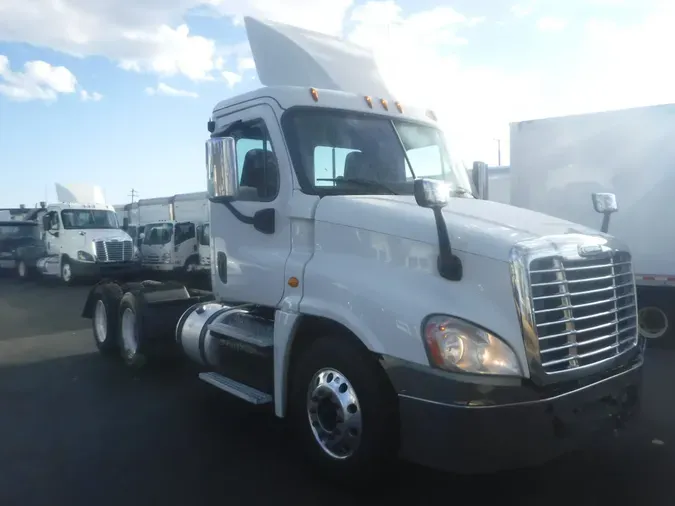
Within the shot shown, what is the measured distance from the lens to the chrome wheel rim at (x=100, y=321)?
8627mm

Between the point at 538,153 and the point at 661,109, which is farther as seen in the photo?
the point at 538,153

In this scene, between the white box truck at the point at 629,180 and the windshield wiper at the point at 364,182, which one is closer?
the windshield wiper at the point at 364,182

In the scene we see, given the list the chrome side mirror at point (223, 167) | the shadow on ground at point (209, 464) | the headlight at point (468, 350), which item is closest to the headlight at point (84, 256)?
the shadow on ground at point (209, 464)

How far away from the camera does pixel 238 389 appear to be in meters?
4.96

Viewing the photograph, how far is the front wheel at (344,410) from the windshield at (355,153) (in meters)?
1.30

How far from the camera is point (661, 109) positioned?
8680 mm

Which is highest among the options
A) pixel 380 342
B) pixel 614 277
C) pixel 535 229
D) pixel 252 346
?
pixel 535 229

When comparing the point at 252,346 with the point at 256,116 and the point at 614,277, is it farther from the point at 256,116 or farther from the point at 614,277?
the point at 614,277

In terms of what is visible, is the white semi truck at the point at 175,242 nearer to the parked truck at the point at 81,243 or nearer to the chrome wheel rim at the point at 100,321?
the parked truck at the point at 81,243

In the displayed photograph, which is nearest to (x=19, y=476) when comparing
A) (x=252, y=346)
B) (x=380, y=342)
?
(x=252, y=346)

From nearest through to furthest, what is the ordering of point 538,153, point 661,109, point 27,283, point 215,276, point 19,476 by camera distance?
point 19,476
point 215,276
point 661,109
point 538,153
point 27,283

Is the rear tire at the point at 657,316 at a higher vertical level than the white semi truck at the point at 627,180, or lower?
lower

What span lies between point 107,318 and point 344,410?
5442 millimetres

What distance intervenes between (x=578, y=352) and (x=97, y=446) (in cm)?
390
